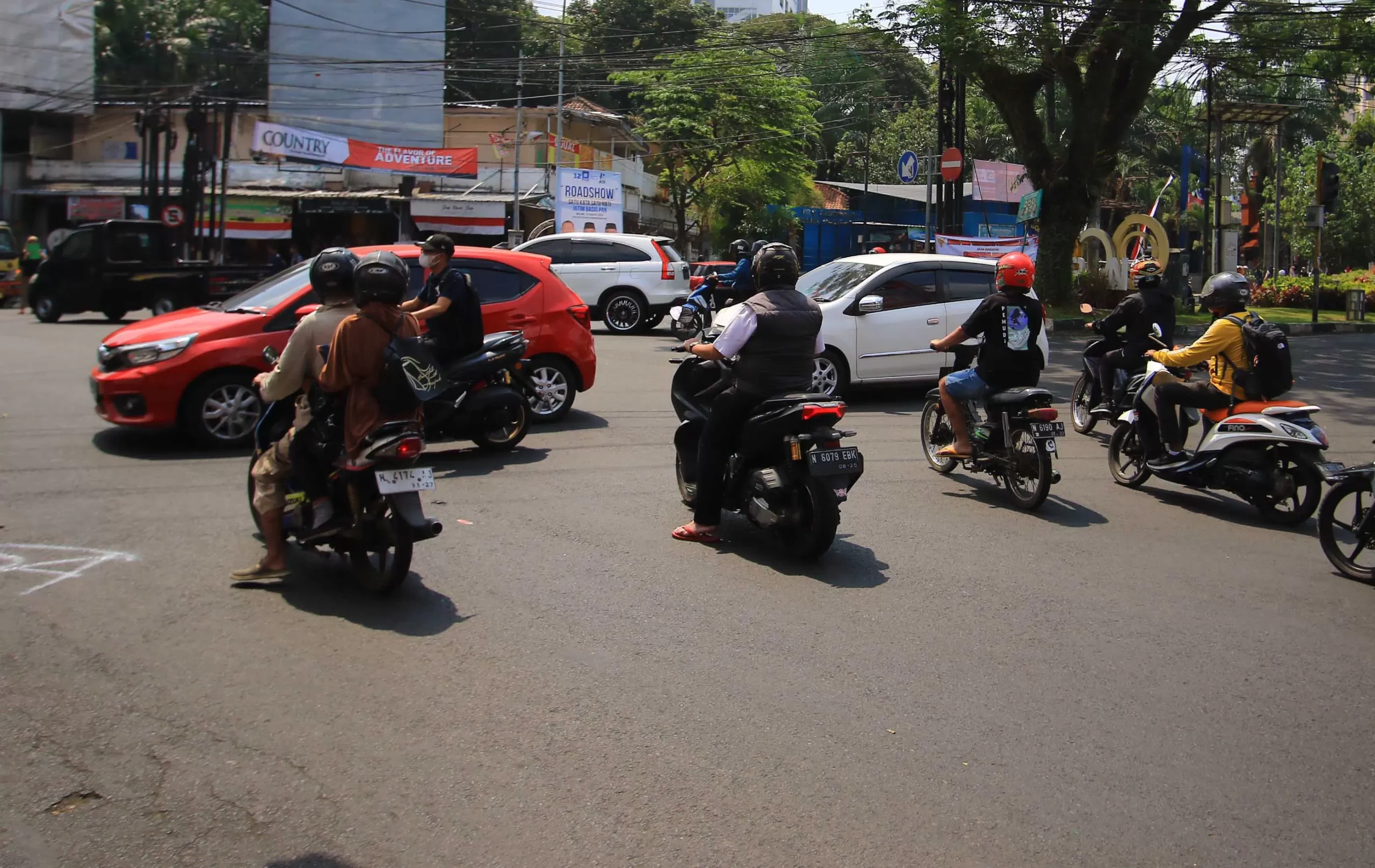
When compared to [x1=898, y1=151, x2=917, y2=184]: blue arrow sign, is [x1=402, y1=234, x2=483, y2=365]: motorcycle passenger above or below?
below

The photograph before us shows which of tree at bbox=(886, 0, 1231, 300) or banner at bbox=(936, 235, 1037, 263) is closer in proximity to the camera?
tree at bbox=(886, 0, 1231, 300)

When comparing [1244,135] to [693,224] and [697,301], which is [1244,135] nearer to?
Answer: [693,224]

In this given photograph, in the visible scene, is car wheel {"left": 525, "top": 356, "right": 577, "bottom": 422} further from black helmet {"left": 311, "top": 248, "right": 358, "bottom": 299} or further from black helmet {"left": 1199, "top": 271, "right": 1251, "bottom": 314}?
black helmet {"left": 1199, "top": 271, "right": 1251, "bottom": 314}

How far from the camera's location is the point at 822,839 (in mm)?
3539

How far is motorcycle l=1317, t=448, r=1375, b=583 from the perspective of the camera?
6.56m

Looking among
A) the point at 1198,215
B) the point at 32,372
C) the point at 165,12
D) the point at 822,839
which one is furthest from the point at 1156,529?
the point at 165,12

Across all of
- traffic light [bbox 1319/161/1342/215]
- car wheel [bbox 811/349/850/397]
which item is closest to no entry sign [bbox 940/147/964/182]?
Result: traffic light [bbox 1319/161/1342/215]

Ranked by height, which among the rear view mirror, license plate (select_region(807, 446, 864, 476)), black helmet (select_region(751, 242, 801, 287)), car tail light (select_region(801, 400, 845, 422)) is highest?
the rear view mirror

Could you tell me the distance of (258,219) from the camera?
35188mm

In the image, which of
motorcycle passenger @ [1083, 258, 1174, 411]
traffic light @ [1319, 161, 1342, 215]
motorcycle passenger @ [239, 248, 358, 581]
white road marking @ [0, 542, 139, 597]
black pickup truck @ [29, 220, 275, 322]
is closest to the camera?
motorcycle passenger @ [239, 248, 358, 581]

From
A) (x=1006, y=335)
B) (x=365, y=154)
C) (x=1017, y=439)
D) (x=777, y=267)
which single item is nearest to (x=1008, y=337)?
(x=1006, y=335)

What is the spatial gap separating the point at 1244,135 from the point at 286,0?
45.9 m

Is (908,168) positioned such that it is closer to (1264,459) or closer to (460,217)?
(1264,459)

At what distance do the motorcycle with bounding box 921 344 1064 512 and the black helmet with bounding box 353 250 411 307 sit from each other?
434 cm
